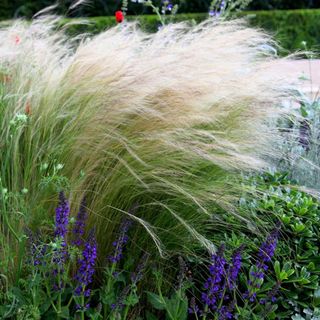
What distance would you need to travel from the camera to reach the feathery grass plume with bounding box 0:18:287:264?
6.52 ft

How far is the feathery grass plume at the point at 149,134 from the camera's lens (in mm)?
1986

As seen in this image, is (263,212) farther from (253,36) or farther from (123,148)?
(253,36)

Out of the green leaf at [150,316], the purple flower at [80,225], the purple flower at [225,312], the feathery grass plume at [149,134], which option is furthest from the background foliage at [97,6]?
the purple flower at [225,312]

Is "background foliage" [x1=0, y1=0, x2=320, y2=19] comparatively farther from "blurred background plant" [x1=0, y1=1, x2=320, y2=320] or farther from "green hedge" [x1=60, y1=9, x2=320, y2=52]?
"blurred background plant" [x1=0, y1=1, x2=320, y2=320]

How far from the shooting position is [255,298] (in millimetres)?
2014

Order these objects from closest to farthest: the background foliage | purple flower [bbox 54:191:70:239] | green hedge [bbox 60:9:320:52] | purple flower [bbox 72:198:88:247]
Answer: purple flower [bbox 54:191:70:239], purple flower [bbox 72:198:88:247], the background foliage, green hedge [bbox 60:9:320:52]

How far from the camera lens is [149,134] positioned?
2006 millimetres

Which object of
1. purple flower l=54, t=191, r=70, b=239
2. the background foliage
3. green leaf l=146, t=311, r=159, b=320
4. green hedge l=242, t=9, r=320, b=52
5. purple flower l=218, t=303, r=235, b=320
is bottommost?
green hedge l=242, t=9, r=320, b=52

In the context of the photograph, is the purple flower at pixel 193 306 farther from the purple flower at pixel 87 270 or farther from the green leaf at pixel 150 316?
the purple flower at pixel 87 270

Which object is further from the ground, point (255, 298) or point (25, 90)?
point (25, 90)

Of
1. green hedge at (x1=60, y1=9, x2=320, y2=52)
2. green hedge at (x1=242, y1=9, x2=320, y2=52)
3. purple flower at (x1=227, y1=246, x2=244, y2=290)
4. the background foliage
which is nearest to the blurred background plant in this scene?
purple flower at (x1=227, y1=246, x2=244, y2=290)

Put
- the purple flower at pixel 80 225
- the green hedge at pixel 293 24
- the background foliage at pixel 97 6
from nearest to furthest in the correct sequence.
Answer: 1. the purple flower at pixel 80 225
2. the background foliage at pixel 97 6
3. the green hedge at pixel 293 24

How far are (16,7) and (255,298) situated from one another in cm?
A: 752

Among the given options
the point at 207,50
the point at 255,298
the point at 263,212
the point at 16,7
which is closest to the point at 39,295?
the point at 255,298
